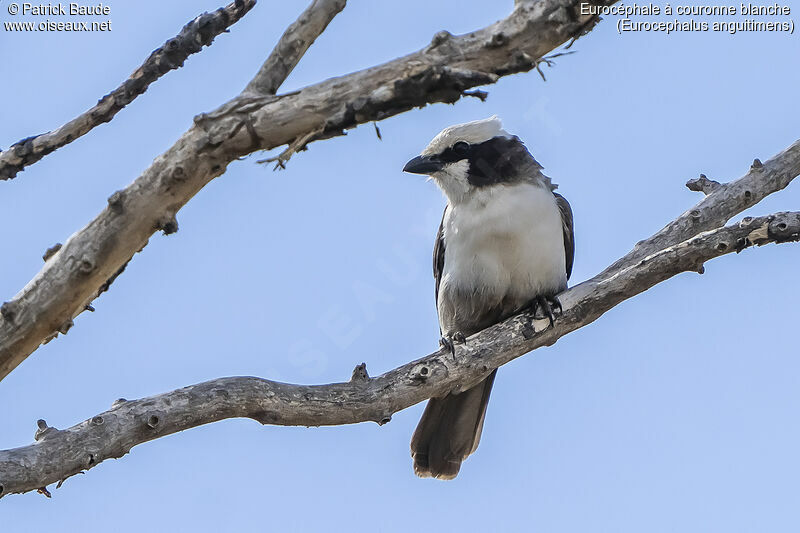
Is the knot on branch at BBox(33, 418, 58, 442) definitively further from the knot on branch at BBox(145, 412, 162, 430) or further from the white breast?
the white breast

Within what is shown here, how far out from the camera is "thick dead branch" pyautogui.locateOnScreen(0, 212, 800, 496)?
13.7ft

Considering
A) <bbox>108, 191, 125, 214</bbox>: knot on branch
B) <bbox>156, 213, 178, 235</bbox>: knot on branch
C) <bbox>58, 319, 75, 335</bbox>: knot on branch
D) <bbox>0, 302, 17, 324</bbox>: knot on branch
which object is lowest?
<bbox>58, 319, 75, 335</bbox>: knot on branch

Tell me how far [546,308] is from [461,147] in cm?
157

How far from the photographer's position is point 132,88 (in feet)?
15.3

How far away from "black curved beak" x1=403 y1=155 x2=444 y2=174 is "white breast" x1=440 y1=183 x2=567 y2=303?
362 mm

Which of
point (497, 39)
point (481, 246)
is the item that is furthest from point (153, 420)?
point (481, 246)

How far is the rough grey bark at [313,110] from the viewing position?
3705 millimetres

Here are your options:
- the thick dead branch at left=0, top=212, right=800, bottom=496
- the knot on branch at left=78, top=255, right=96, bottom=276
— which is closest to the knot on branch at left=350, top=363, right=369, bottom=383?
the thick dead branch at left=0, top=212, right=800, bottom=496

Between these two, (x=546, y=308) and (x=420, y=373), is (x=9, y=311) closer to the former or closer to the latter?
(x=420, y=373)

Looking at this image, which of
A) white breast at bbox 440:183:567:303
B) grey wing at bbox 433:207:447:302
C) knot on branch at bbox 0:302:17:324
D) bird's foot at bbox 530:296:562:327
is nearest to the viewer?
knot on branch at bbox 0:302:17:324

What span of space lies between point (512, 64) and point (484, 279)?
3.33 metres

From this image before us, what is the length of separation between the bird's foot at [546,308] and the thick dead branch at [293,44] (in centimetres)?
276

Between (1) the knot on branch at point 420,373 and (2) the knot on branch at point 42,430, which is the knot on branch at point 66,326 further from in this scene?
(1) the knot on branch at point 420,373

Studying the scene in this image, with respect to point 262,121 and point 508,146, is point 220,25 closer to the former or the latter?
point 262,121
